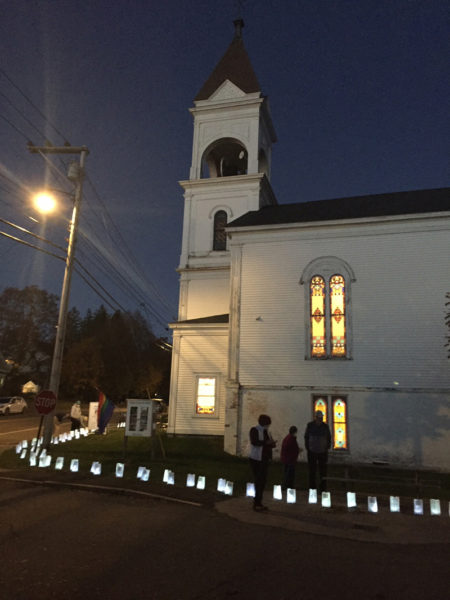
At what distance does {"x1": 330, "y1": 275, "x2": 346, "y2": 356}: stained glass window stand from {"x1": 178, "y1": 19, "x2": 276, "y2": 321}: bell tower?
6.78m

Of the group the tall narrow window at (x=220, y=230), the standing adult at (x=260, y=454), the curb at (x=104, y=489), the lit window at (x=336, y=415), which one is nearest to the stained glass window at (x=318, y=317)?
the lit window at (x=336, y=415)

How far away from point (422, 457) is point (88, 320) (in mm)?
67916

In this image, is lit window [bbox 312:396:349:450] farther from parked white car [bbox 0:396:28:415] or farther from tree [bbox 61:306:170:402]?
tree [bbox 61:306:170:402]

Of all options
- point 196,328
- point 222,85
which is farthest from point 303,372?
point 222,85

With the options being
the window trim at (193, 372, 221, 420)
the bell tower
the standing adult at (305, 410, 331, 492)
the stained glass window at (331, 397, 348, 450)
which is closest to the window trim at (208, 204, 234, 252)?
the bell tower

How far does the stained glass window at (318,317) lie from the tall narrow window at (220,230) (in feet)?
24.7

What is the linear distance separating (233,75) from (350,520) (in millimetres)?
25988

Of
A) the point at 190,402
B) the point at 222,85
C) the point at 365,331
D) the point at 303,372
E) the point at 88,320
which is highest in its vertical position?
the point at 222,85

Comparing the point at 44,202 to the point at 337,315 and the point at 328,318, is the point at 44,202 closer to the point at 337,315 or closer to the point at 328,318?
the point at 328,318

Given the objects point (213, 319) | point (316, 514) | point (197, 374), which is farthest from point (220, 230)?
point (316, 514)

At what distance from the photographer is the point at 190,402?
67.5 feet

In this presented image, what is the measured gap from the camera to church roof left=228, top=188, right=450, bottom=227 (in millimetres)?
18250

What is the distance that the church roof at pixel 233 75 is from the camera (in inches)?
1054

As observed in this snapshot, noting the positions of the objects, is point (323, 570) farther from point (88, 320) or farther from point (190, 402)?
point (88, 320)
